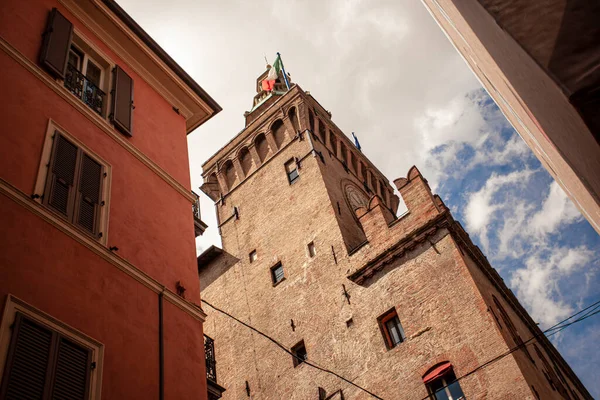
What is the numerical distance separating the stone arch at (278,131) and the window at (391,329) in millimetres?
10888

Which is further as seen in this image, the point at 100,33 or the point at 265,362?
the point at 265,362

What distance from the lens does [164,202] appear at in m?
8.27

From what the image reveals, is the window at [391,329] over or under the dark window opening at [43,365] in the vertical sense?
over

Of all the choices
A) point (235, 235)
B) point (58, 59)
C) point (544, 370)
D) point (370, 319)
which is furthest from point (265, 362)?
point (58, 59)

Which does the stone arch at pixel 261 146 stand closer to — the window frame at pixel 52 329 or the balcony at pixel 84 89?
the balcony at pixel 84 89

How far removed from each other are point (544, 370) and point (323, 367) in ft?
20.3

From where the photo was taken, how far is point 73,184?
658 cm

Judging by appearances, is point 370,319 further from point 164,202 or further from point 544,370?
point 164,202

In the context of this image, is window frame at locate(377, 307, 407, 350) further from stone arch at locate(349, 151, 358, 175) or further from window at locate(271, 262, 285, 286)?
stone arch at locate(349, 151, 358, 175)

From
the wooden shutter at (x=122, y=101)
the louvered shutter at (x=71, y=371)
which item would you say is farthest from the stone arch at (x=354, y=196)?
the louvered shutter at (x=71, y=371)

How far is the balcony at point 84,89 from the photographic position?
7.82m

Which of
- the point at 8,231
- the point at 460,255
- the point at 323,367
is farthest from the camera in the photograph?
the point at 323,367

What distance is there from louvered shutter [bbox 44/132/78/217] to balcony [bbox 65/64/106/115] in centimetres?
119

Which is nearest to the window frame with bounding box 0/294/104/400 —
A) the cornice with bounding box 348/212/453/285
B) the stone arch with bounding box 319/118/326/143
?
the cornice with bounding box 348/212/453/285
